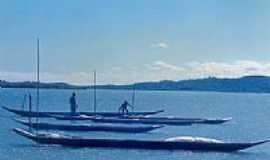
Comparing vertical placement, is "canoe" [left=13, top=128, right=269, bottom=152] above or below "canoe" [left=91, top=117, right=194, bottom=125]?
below

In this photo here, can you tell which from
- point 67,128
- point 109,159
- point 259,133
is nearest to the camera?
point 109,159

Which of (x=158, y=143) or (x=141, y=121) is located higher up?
(x=141, y=121)

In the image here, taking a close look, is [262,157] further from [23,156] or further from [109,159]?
→ [23,156]

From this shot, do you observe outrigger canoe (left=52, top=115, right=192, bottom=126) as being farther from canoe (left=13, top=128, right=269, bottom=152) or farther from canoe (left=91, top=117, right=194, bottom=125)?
canoe (left=13, top=128, right=269, bottom=152)

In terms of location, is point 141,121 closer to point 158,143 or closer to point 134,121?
point 134,121

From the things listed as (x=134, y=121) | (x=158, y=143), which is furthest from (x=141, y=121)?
(x=158, y=143)

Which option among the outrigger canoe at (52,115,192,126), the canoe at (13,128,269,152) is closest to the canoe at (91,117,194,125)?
the outrigger canoe at (52,115,192,126)

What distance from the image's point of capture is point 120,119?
203ft

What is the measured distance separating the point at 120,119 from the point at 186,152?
71.9 feet

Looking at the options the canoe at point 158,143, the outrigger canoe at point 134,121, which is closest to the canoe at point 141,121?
the outrigger canoe at point 134,121

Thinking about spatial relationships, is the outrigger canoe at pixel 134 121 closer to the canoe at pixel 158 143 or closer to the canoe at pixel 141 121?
the canoe at pixel 141 121

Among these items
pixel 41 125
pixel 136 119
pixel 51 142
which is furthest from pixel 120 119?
pixel 51 142

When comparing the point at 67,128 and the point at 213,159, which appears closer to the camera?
the point at 213,159

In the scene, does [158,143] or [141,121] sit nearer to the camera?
[158,143]
